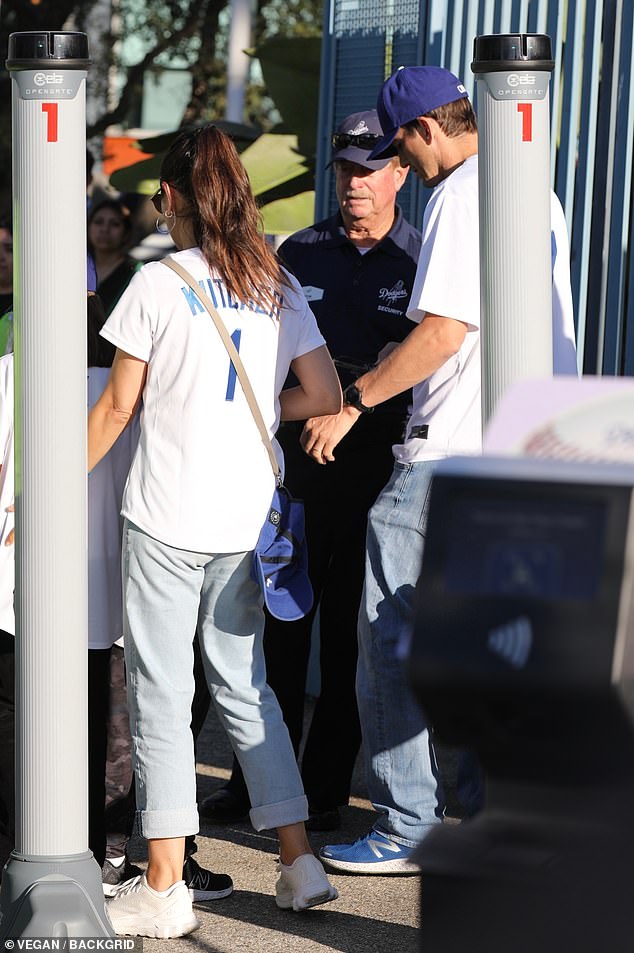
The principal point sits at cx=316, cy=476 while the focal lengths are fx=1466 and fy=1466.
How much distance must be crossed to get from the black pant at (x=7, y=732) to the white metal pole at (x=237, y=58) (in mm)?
9459

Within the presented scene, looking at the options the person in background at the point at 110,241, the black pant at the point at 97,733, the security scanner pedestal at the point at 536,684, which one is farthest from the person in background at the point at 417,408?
the person in background at the point at 110,241

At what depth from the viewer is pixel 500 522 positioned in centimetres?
168

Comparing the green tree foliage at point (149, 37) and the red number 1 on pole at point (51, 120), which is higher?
the green tree foliage at point (149, 37)

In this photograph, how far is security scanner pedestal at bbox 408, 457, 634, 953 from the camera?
64.2 inches

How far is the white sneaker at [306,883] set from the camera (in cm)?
382

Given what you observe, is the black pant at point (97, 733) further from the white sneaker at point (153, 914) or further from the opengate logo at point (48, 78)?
the opengate logo at point (48, 78)

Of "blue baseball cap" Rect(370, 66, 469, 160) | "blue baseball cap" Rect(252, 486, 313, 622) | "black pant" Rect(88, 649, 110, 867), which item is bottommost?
"black pant" Rect(88, 649, 110, 867)

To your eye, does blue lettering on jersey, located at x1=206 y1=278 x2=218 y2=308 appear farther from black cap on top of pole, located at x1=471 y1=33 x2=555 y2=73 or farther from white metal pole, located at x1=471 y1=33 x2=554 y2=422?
black cap on top of pole, located at x1=471 y1=33 x2=555 y2=73

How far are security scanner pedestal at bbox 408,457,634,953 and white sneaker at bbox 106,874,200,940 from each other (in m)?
1.99

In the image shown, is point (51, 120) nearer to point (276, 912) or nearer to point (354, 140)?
point (354, 140)

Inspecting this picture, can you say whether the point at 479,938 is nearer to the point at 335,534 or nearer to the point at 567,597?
the point at 567,597

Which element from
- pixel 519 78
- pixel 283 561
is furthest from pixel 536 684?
pixel 283 561

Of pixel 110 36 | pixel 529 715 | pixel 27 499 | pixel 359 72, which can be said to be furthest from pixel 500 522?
pixel 110 36

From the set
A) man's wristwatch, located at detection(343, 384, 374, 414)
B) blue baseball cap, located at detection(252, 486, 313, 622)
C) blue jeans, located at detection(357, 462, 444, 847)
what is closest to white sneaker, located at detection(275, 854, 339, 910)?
blue jeans, located at detection(357, 462, 444, 847)
